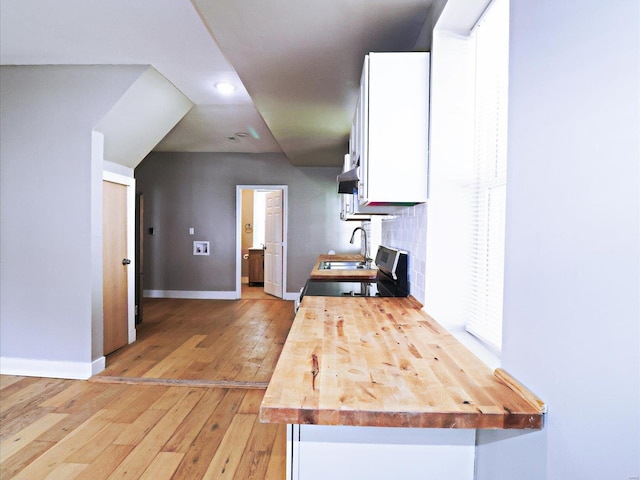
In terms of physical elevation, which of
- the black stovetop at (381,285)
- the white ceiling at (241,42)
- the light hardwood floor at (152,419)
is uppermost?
the white ceiling at (241,42)

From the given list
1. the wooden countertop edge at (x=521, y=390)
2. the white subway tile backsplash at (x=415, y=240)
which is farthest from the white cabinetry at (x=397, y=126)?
the wooden countertop edge at (x=521, y=390)

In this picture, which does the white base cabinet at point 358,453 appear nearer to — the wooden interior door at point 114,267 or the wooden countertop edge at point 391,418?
the wooden countertop edge at point 391,418

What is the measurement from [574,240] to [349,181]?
6.47 feet

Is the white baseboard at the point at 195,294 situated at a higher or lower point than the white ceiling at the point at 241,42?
lower

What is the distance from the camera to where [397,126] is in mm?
1906

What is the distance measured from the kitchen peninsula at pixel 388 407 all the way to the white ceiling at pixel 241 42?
1518mm

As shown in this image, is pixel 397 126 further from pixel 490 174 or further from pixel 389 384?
pixel 389 384

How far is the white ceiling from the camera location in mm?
1947

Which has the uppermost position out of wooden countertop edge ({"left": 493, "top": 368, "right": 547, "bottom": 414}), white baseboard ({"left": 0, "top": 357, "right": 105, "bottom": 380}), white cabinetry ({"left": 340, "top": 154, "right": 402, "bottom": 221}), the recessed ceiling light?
the recessed ceiling light

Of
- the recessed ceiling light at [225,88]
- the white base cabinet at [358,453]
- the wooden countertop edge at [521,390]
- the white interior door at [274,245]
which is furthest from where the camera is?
the white interior door at [274,245]

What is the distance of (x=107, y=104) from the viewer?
130 inches

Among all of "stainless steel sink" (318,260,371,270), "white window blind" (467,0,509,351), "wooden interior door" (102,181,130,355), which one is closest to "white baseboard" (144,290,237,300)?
"wooden interior door" (102,181,130,355)

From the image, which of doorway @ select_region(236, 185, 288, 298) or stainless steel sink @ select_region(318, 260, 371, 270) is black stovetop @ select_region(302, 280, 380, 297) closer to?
stainless steel sink @ select_region(318, 260, 371, 270)

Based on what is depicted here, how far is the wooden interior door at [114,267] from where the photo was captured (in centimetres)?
382
